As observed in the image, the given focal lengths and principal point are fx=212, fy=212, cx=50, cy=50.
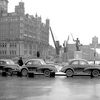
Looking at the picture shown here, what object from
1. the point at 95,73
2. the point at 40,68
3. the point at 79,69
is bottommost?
the point at 95,73

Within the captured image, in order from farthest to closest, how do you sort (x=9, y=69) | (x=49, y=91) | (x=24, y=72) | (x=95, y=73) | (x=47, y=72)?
(x=9, y=69)
(x=24, y=72)
(x=47, y=72)
(x=95, y=73)
(x=49, y=91)

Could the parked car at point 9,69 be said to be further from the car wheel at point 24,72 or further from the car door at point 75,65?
the car door at point 75,65

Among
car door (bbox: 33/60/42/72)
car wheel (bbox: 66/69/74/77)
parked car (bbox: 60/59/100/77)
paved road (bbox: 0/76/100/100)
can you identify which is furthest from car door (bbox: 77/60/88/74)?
paved road (bbox: 0/76/100/100)

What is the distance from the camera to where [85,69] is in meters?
18.9

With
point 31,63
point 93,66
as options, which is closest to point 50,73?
point 31,63

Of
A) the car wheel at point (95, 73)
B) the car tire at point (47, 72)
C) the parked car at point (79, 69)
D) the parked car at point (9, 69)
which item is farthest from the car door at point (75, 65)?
the parked car at point (9, 69)

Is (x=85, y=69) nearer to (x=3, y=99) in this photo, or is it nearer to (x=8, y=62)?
(x=8, y=62)

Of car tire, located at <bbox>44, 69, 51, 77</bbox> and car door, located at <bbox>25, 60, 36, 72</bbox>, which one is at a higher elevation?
car door, located at <bbox>25, 60, 36, 72</bbox>

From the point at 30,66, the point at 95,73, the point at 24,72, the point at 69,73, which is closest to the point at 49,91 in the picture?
the point at 69,73

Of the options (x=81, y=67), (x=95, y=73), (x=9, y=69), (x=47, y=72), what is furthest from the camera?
(x=9, y=69)

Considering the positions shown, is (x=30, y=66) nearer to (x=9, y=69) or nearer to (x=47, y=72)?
(x=47, y=72)

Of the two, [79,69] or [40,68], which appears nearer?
[79,69]

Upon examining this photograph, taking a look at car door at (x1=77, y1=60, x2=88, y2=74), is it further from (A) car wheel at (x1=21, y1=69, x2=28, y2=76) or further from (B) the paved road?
(B) the paved road

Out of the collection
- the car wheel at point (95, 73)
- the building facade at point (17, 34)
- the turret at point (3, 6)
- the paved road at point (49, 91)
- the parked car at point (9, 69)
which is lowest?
the paved road at point (49, 91)
